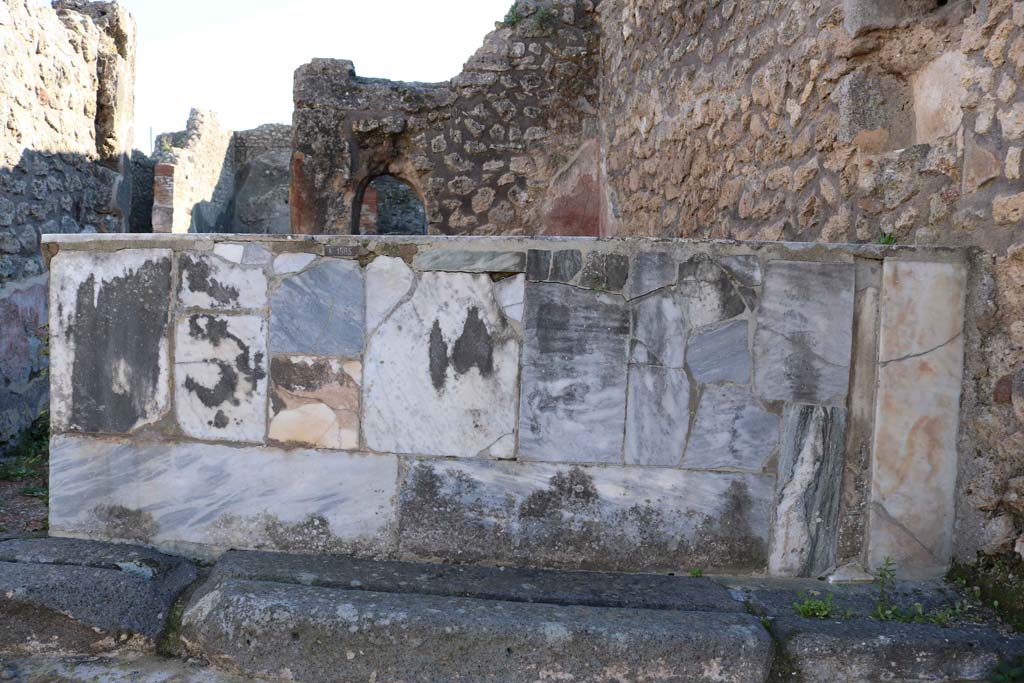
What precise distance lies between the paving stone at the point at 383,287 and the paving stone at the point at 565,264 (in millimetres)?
465

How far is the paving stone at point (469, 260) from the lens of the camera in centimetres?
235

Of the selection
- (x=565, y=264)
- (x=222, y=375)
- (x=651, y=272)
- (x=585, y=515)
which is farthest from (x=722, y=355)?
(x=222, y=375)

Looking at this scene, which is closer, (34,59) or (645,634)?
(645,634)

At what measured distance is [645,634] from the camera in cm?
199

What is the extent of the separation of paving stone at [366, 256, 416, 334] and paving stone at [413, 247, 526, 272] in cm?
8

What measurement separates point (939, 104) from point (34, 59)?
472 centimetres

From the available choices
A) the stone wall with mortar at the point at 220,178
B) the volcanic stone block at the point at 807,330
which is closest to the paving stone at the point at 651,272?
the volcanic stone block at the point at 807,330

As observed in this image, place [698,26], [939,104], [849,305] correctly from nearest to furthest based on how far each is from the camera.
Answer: [849,305], [939,104], [698,26]

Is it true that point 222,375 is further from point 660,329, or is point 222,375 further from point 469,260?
point 660,329

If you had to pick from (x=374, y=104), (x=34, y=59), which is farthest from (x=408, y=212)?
(x=34, y=59)

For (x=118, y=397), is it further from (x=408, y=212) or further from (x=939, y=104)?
(x=408, y=212)

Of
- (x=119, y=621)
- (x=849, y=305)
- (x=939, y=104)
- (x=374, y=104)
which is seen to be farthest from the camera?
(x=374, y=104)

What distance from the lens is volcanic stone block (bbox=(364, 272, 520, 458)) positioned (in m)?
2.37

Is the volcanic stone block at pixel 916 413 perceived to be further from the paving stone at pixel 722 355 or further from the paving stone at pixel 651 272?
the paving stone at pixel 651 272
